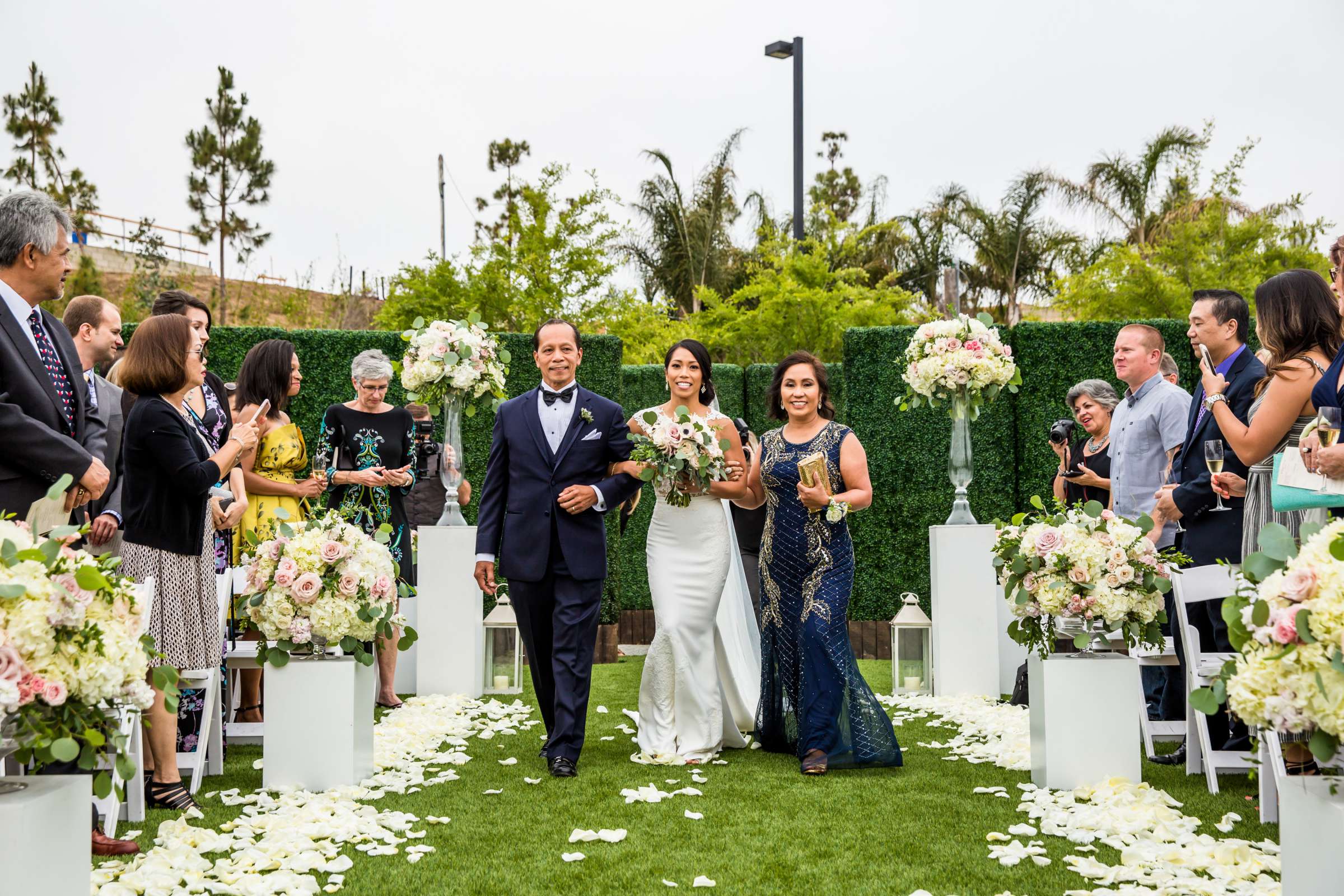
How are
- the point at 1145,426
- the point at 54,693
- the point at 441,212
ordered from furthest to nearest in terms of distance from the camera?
1. the point at 441,212
2. the point at 1145,426
3. the point at 54,693

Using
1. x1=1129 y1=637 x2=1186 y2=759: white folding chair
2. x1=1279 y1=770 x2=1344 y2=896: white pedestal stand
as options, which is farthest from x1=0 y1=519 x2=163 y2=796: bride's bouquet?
x1=1129 y1=637 x2=1186 y2=759: white folding chair

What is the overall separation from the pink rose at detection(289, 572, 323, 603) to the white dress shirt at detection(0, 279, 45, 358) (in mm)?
1462

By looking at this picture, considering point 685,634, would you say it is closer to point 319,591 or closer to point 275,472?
point 319,591

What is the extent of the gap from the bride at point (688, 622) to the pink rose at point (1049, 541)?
1688 mm

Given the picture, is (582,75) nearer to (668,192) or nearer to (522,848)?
(668,192)

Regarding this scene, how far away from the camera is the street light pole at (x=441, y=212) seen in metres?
28.2

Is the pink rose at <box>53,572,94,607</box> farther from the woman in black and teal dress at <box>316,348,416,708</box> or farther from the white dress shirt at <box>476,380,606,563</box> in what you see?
the woman in black and teal dress at <box>316,348,416,708</box>

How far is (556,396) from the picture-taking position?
5.85m

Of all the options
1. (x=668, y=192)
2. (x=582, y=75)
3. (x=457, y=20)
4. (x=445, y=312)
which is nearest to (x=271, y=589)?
(x=445, y=312)

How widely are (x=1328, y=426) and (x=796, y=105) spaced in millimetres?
10423

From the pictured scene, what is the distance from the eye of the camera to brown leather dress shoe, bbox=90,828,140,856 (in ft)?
13.1

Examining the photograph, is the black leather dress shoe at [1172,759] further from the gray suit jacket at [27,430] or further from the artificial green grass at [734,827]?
the gray suit jacket at [27,430]

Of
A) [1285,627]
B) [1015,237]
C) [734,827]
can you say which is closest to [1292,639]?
[1285,627]

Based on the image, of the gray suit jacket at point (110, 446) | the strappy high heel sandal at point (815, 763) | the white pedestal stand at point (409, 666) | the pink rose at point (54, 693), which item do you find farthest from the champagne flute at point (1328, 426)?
the white pedestal stand at point (409, 666)
